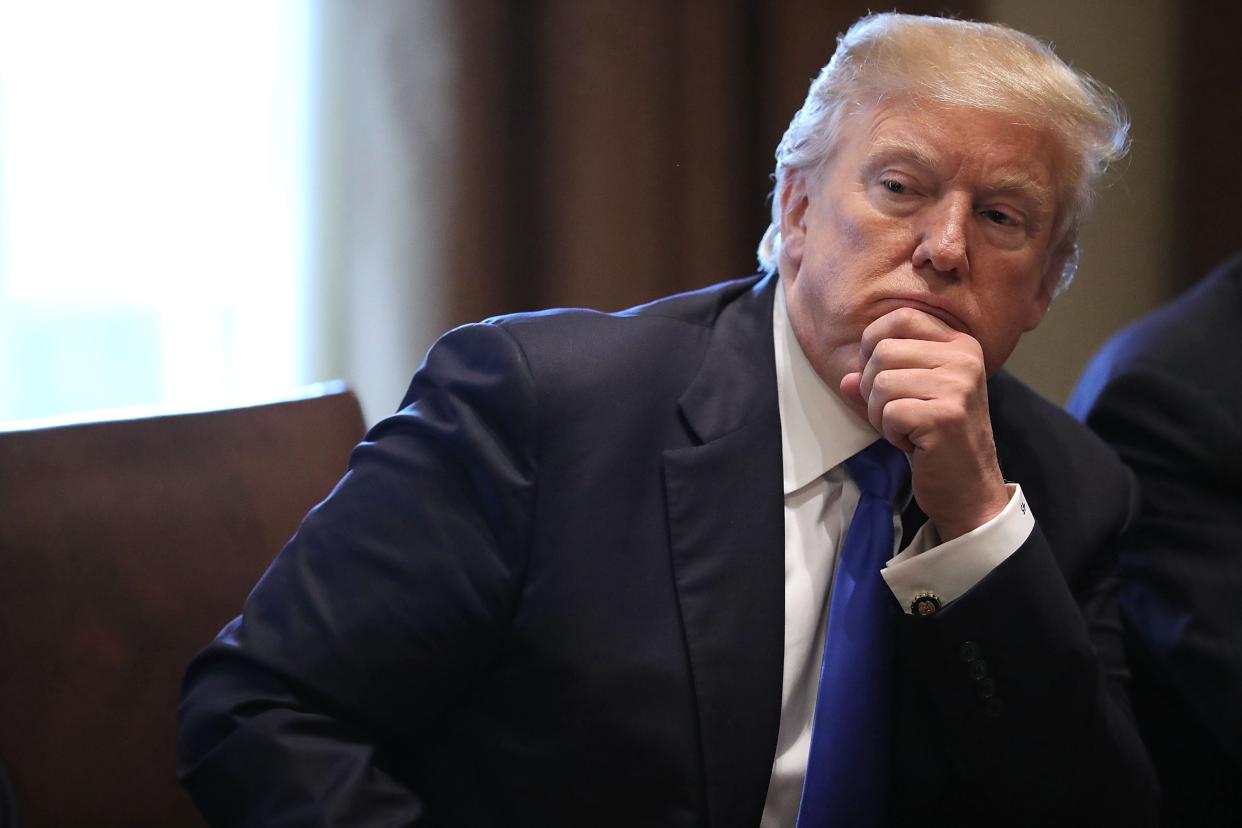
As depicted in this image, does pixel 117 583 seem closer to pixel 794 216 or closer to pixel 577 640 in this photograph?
pixel 577 640

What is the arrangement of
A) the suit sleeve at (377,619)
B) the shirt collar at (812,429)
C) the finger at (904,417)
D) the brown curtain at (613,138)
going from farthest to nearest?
1. the brown curtain at (613,138)
2. the shirt collar at (812,429)
3. the finger at (904,417)
4. the suit sleeve at (377,619)

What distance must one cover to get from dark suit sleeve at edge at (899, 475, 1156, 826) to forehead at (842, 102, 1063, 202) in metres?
0.38

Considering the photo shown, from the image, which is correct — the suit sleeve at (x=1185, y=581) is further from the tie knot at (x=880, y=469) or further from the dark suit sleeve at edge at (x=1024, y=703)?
the tie knot at (x=880, y=469)

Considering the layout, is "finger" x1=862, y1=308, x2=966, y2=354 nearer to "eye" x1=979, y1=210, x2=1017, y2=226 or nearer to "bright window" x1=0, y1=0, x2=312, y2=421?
"eye" x1=979, y1=210, x2=1017, y2=226

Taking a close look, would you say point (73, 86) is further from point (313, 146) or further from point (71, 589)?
point (71, 589)

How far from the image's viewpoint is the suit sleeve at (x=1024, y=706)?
119 centimetres

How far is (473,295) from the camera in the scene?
2.26 metres

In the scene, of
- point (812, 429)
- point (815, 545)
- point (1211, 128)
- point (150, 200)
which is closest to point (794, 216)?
point (812, 429)

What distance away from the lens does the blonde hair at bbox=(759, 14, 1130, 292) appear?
125cm

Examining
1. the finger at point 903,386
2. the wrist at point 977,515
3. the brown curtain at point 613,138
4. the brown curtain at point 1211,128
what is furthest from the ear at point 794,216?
the brown curtain at point 1211,128

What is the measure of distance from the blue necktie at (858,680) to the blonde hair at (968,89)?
38 cm

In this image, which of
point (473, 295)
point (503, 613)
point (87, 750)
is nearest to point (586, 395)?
point (503, 613)

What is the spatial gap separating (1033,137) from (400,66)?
1.34 m

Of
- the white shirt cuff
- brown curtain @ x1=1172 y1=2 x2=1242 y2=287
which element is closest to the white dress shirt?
the white shirt cuff
